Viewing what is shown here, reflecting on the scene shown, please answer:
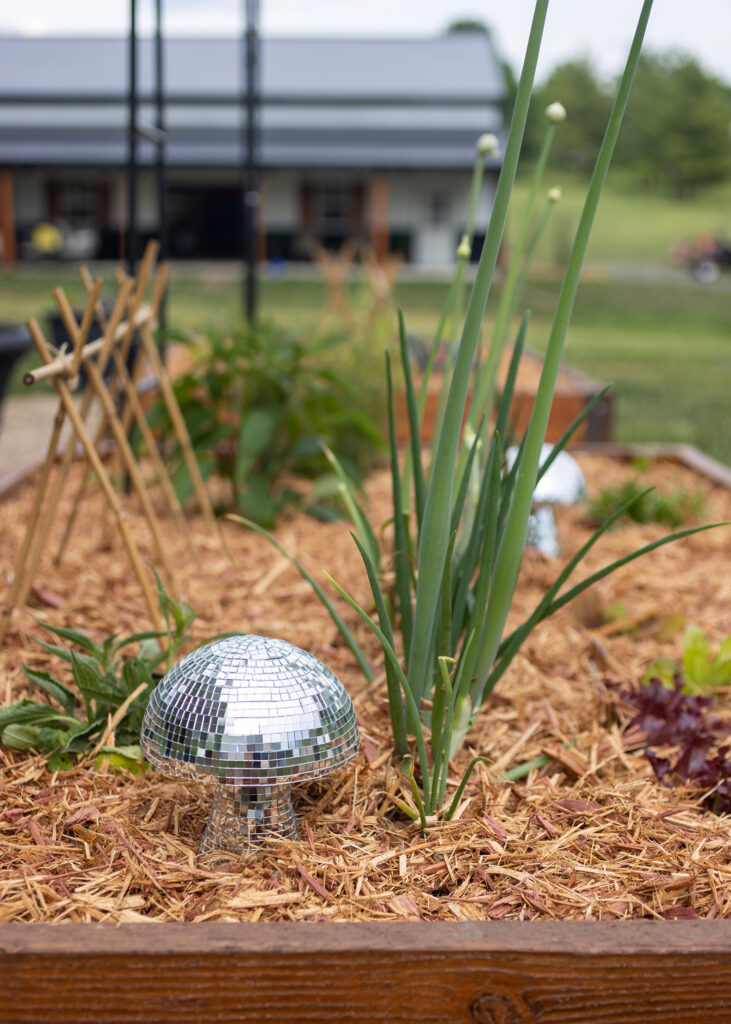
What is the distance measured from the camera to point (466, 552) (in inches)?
74.1

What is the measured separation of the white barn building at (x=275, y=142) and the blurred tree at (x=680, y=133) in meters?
26.6

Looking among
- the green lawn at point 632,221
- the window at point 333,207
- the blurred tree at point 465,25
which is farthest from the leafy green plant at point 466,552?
the blurred tree at point 465,25

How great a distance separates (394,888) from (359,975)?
251mm

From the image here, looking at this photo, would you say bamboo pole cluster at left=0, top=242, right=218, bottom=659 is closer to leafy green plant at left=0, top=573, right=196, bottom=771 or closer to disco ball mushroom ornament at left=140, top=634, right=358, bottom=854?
leafy green plant at left=0, top=573, right=196, bottom=771

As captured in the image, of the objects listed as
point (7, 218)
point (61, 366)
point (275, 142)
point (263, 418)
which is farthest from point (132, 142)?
point (275, 142)

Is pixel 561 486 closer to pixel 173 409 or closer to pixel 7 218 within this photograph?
pixel 173 409

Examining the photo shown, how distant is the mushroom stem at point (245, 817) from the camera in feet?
4.92

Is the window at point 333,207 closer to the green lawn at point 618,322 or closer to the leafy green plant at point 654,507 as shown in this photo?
the green lawn at point 618,322

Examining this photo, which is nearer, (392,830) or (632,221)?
(392,830)

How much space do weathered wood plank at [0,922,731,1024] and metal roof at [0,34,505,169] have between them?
2493cm

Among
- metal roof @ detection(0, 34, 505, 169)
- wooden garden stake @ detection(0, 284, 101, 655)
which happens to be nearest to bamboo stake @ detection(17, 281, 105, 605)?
wooden garden stake @ detection(0, 284, 101, 655)

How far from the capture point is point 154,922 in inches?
49.5

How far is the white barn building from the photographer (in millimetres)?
25422

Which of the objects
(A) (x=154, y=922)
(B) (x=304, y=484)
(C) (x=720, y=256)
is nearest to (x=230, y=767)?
(A) (x=154, y=922)
